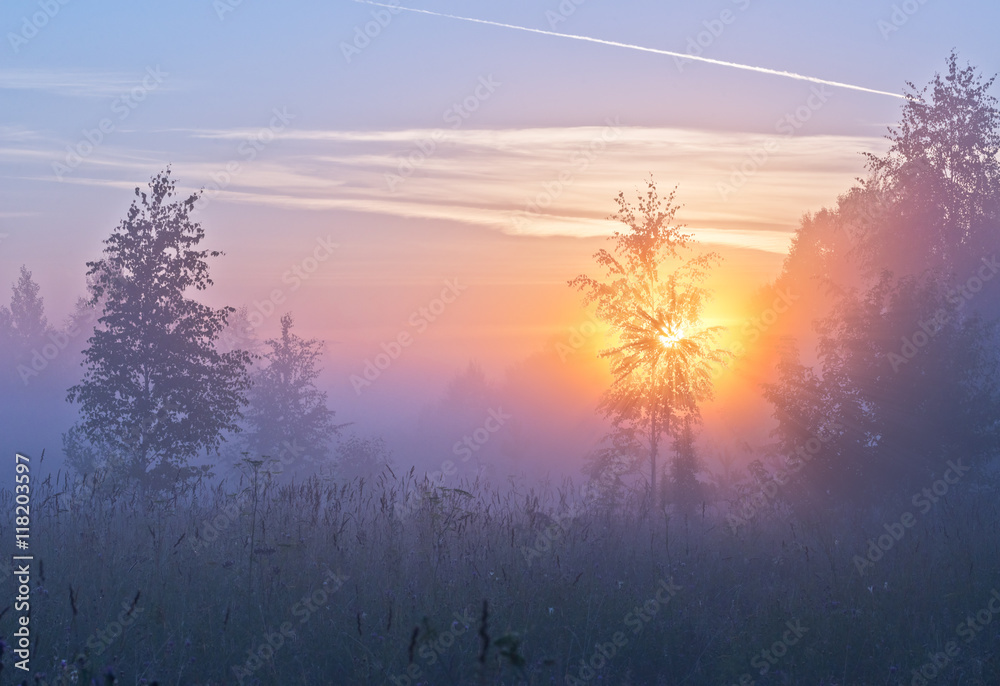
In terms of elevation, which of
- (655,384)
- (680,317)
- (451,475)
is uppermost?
(680,317)

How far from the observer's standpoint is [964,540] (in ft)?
33.6

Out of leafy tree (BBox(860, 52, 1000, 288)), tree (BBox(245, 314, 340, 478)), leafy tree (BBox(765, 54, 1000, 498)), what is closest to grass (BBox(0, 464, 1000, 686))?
leafy tree (BBox(765, 54, 1000, 498))

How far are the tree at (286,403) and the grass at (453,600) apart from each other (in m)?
50.9

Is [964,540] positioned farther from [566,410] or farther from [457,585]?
[566,410]

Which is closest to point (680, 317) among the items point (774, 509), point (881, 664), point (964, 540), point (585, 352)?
point (774, 509)

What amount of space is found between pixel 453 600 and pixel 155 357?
1946 centimetres

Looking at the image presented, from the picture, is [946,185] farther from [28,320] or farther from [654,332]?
[28,320]

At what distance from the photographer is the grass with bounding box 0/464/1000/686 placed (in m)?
6.02

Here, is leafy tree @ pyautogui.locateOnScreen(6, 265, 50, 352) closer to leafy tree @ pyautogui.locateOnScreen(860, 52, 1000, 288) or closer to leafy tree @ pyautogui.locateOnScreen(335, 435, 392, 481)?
leafy tree @ pyautogui.locateOnScreen(335, 435, 392, 481)

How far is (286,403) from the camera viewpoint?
198 feet

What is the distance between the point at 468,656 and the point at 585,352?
243 feet

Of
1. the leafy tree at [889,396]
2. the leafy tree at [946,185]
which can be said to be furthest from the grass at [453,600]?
the leafy tree at [946,185]

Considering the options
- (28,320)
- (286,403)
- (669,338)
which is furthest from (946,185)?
(28,320)

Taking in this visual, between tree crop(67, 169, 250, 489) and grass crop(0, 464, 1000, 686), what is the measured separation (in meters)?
14.2
